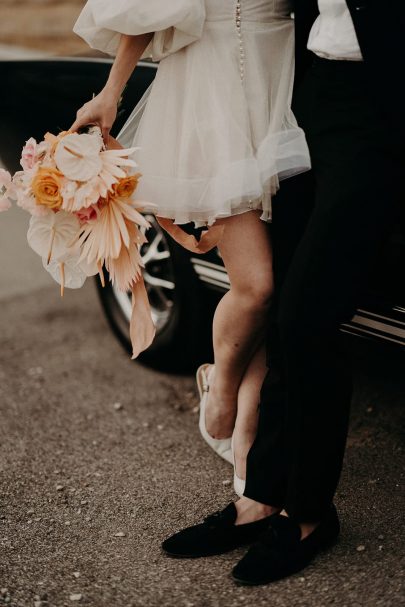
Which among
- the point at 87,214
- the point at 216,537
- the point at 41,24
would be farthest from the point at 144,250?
the point at 41,24

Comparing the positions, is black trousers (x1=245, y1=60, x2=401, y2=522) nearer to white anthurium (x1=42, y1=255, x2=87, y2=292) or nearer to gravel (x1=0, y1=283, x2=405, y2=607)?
gravel (x1=0, y1=283, x2=405, y2=607)

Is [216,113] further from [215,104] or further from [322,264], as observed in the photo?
[322,264]

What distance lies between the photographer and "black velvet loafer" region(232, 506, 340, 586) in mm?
2246

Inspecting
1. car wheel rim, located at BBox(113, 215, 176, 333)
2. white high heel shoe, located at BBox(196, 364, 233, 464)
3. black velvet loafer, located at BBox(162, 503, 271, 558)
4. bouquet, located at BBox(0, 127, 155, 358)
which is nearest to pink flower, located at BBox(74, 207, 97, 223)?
bouquet, located at BBox(0, 127, 155, 358)

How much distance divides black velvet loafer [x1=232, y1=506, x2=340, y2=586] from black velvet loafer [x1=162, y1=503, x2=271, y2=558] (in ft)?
0.33

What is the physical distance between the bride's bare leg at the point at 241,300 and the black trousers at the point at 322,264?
5 centimetres

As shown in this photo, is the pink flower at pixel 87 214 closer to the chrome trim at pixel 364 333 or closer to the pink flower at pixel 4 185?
the pink flower at pixel 4 185

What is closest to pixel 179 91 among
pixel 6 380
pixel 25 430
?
pixel 25 430

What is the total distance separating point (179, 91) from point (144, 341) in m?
0.75

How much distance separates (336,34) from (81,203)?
780 millimetres

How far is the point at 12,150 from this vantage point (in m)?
3.69

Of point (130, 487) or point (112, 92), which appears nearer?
point (112, 92)

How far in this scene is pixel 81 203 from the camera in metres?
2.12

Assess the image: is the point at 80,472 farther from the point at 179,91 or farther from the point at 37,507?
the point at 179,91
